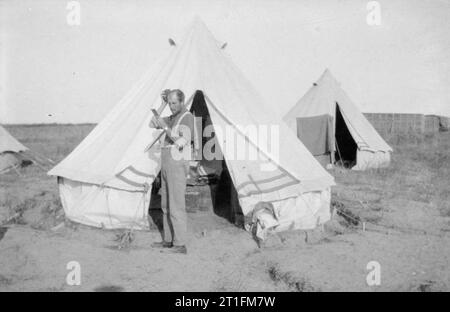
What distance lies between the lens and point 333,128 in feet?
39.5

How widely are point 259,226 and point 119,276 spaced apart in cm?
177

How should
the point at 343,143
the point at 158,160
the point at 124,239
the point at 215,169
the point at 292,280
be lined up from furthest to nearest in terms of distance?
the point at 343,143 < the point at 215,169 < the point at 158,160 < the point at 124,239 < the point at 292,280

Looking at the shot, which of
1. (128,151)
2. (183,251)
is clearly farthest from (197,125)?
(183,251)

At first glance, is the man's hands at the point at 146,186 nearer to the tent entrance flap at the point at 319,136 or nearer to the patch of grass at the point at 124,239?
the patch of grass at the point at 124,239

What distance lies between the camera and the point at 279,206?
16.8 feet

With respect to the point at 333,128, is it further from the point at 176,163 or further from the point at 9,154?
the point at 9,154

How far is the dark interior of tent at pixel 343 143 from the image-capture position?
43.8 feet

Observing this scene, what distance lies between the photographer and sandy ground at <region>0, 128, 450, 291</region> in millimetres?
3645

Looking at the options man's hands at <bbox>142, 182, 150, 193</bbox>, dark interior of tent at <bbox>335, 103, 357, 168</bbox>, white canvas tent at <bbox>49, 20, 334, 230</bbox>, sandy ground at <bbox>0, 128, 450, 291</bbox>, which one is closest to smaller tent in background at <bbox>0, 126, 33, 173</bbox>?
sandy ground at <bbox>0, 128, 450, 291</bbox>

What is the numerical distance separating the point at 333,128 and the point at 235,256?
8.43 m

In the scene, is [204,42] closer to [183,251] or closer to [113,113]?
[113,113]

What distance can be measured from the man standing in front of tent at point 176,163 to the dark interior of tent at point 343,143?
9686 mm

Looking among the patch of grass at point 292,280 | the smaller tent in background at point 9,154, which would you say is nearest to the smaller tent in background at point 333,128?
the smaller tent in background at point 9,154

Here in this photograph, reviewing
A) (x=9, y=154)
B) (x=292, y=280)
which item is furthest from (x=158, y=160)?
(x=9, y=154)
